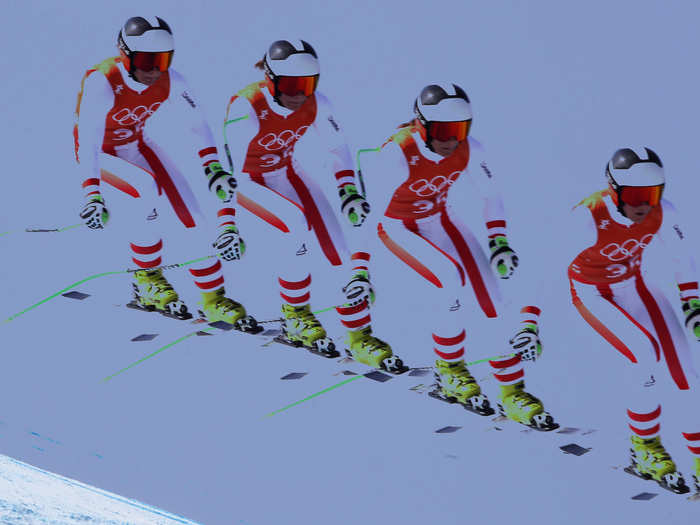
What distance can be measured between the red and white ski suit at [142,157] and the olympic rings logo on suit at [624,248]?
4.15 feet

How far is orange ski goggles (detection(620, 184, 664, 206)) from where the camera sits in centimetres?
384

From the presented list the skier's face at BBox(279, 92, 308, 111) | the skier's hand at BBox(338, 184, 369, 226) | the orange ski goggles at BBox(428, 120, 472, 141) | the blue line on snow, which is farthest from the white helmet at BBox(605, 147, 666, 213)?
the blue line on snow

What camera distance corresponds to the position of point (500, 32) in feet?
13.2

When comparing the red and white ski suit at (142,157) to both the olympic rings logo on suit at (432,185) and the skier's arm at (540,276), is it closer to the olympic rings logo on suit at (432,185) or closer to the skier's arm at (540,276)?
the olympic rings logo on suit at (432,185)

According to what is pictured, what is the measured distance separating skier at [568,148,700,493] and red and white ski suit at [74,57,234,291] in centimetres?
122

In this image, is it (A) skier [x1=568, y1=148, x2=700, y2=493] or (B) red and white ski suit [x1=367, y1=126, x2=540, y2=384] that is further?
(B) red and white ski suit [x1=367, y1=126, x2=540, y2=384]

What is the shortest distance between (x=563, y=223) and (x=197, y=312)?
1.32 metres

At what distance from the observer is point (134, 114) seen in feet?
14.1

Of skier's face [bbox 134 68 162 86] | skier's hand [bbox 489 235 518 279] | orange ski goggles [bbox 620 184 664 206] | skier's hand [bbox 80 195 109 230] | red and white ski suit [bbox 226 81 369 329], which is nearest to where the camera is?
orange ski goggles [bbox 620 184 664 206]

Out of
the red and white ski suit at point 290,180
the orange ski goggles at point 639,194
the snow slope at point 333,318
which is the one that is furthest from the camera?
the red and white ski suit at point 290,180

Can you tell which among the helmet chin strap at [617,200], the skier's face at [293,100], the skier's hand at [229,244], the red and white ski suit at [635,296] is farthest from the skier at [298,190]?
the helmet chin strap at [617,200]

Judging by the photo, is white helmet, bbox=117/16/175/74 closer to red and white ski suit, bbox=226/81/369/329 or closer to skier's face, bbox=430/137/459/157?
red and white ski suit, bbox=226/81/369/329

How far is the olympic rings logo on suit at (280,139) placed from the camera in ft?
13.7

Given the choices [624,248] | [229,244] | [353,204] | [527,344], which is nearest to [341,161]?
[353,204]
